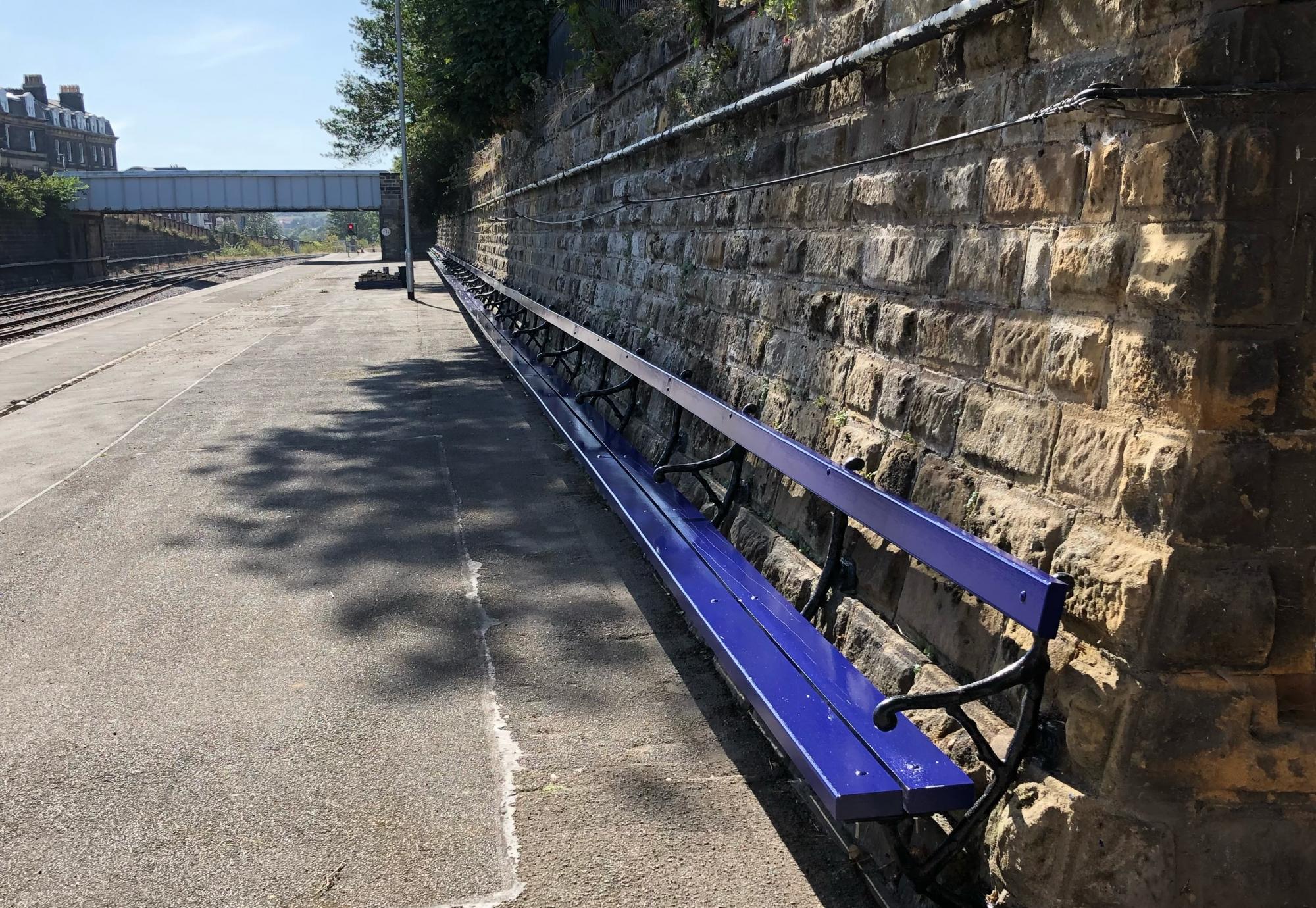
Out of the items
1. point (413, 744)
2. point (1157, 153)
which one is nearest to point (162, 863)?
point (413, 744)

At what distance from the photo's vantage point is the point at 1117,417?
8.71ft

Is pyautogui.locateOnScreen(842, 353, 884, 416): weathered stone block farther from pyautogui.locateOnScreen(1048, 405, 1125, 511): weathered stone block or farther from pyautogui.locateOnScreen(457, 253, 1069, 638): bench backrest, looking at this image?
pyautogui.locateOnScreen(1048, 405, 1125, 511): weathered stone block

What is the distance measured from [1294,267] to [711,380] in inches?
155

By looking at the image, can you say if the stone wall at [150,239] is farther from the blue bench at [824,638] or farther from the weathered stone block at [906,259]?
the weathered stone block at [906,259]

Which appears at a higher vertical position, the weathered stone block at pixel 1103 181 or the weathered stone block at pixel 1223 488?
the weathered stone block at pixel 1103 181

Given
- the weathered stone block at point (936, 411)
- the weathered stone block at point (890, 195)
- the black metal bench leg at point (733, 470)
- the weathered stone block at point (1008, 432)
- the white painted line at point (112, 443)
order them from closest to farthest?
the weathered stone block at point (1008, 432)
the weathered stone block at point (936, 411)
the weathered stone block at point (890, 195)
the black metal bench leg at point (733, 470)
the white painted line at point (112, 443)

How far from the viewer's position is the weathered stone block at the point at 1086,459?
8.71ft

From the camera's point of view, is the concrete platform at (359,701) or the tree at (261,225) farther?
the tree at (261,225)

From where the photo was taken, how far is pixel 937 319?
3.60m

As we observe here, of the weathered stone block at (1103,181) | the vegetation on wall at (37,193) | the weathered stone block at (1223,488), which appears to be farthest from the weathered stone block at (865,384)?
the vegetation on wall at (37,193)

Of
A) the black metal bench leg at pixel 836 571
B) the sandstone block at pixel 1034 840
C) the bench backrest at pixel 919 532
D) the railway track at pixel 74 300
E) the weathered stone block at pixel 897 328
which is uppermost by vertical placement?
the weathered stone block at pixel 897 328

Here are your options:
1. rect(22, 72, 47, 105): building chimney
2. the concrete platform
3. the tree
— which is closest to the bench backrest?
the concrete platform

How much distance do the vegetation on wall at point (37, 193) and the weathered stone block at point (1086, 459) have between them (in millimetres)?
49538

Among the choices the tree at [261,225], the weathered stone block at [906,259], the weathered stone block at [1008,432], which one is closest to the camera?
the weathered stone block at [1008,432]
